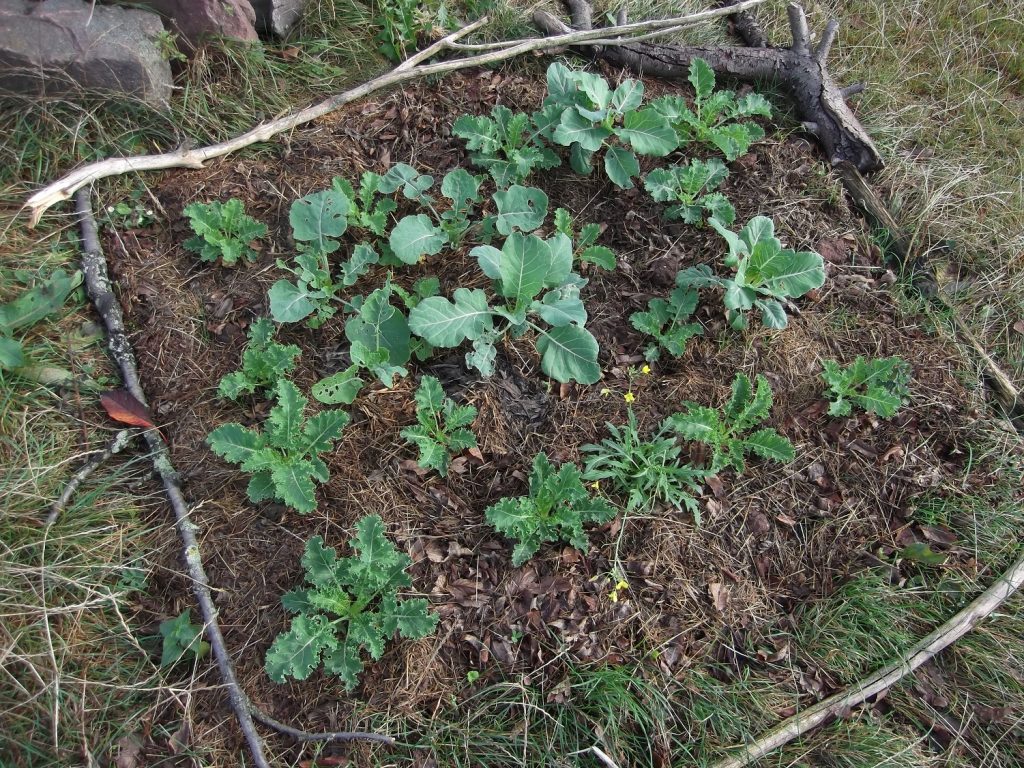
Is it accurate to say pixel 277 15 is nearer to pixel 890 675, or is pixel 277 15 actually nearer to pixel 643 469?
pixel 643 469

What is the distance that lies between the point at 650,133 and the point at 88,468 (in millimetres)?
2806

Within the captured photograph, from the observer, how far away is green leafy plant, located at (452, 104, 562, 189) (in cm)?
308

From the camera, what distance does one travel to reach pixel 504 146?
3180 mm

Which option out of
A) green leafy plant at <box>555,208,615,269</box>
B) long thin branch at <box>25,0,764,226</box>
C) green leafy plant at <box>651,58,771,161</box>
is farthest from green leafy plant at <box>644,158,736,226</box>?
long thin branch at <box>25,0,764,226</box>

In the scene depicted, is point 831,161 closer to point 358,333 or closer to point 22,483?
point 358,333

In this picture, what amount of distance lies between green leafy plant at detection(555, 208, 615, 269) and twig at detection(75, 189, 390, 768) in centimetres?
191

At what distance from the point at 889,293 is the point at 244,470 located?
2960 millimetres

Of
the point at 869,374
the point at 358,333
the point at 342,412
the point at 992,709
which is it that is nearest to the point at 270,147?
the point at 358,333

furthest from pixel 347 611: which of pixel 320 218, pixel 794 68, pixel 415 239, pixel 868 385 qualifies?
pixel 794 68

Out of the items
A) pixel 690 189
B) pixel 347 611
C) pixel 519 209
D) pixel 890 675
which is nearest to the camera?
pixel 347 611

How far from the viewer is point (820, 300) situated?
3.09 meters

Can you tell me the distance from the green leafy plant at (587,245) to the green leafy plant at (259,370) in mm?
1270

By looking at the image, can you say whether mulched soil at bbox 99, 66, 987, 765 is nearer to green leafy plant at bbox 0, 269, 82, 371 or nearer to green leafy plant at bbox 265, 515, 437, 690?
green leafy plant at bbox 265, 515, 437, 690

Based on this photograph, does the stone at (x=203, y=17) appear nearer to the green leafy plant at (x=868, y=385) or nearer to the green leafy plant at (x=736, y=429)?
the green leafy plant at (x=736, y=429)
